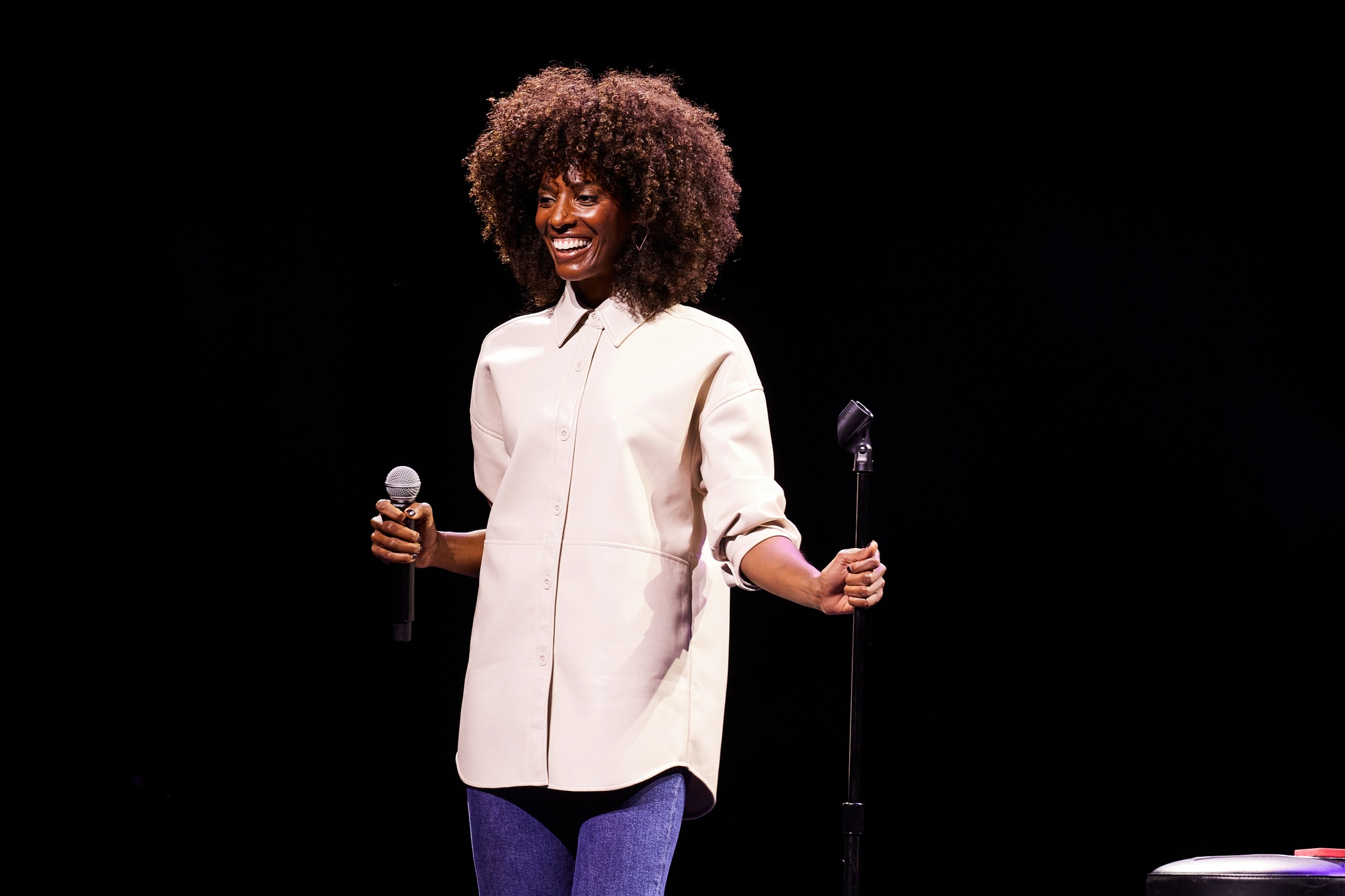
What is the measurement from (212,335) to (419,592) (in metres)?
0.73

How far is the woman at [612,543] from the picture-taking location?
1605 mm

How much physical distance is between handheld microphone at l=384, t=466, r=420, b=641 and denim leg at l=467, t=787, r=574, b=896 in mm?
252

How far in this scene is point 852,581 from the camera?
4.91ft

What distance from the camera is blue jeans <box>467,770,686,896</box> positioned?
1.57 m

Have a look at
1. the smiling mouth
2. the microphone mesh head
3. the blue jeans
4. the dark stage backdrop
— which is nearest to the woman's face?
the smiling mouth

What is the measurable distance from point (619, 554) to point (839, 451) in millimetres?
1374

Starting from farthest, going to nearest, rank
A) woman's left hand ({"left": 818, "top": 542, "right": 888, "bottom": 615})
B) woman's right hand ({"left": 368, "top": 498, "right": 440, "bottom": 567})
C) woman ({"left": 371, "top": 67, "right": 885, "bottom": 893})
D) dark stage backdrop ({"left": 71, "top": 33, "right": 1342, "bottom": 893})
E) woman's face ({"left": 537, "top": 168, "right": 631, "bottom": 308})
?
dark stage backdrop ({"left": 71, "top": 33, "right": 1342, "bottom": 893}) → woman's face ({"left": 537, "top": 168, "right": 631, "bottom": 308}) → woman's right hand ({"left": 368, "top": 498, "right": 440, "bottom": 567}) → woman ({"left": 371, "top": 67, "right": 885, "bottom": 893}) → woman's left hand ({"left": 818, "top": 542, "right": 888, "bottom": 615})

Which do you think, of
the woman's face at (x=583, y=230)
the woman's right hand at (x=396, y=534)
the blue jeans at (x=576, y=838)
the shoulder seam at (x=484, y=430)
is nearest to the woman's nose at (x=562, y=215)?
the woman's face at (x=583, y=230)

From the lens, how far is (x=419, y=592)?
9.68 ft

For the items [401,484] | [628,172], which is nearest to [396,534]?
[401,484]

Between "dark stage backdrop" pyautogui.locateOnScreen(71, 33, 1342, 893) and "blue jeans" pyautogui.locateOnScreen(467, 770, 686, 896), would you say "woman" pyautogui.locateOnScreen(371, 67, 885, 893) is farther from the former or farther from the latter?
"dark stage backdrop" pyautogui.locateOnScreen(71, 33, 1342, 893)

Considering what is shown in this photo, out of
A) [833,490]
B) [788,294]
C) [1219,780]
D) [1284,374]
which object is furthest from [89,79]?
[1219,780]

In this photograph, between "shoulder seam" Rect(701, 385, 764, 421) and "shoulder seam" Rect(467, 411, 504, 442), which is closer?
"shoulder seam" Rect(701, 385, 764, 421)

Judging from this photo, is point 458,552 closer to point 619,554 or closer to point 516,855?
point 619,554
